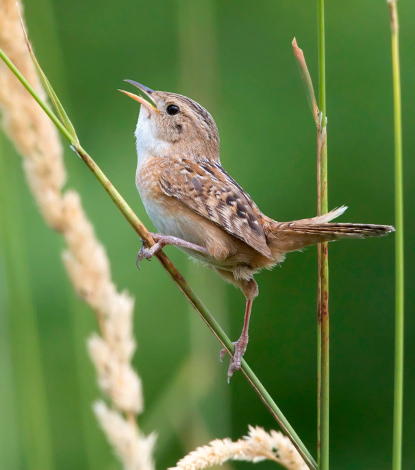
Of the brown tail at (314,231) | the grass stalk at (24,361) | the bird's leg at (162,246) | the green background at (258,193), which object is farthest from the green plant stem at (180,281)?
the green background at (258,193)

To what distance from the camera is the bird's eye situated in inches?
117

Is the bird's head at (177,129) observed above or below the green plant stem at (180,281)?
above

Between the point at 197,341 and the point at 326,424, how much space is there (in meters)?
1.34

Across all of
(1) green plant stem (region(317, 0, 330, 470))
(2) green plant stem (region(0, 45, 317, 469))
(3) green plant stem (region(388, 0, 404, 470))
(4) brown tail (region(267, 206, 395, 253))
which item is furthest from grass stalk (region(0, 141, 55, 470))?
(3) green plant stem (region(388, 0, 404, 470))

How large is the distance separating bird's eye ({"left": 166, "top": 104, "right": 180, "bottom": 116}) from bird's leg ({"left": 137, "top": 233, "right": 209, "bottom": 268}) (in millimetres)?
717

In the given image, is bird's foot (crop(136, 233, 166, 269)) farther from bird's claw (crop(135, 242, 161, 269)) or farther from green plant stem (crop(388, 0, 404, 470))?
green plant stem (crop(388, 0, 404, 470))

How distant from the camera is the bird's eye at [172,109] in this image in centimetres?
297

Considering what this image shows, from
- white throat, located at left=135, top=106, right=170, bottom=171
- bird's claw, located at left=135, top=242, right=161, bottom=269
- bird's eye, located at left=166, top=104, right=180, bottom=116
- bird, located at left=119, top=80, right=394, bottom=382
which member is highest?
bird's eye, located at left=166, top=104, right=180, bottom=116

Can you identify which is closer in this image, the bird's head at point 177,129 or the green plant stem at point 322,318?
the green plant stem at point 322,318

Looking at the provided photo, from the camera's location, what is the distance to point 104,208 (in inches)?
151

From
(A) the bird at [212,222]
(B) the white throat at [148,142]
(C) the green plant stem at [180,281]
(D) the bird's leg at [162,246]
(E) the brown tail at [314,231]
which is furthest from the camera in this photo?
(B) the white throat at [148,142]

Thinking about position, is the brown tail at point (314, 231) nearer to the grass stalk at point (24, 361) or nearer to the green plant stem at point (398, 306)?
the green plant stem at point (398, 306)

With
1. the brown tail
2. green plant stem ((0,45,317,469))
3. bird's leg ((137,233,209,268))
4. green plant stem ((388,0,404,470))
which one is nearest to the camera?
green plant stem ((388,0,404,470))

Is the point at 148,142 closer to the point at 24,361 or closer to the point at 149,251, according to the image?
the point at 149,251
